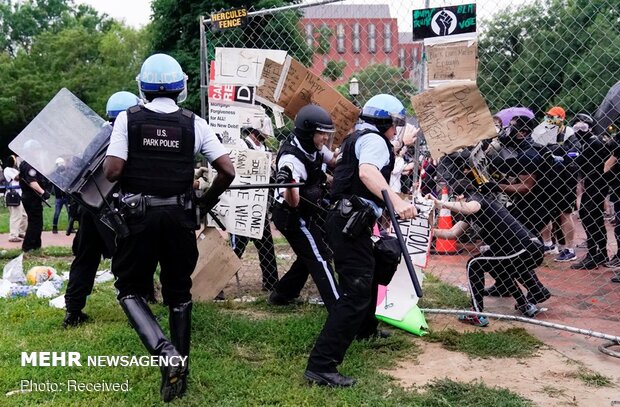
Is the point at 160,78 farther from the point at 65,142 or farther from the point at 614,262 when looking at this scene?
the point at 614,262

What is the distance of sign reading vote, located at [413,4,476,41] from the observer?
5.08m

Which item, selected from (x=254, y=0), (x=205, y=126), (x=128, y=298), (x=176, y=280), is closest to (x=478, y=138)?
(x=205, y=126)

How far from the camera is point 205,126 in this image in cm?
407

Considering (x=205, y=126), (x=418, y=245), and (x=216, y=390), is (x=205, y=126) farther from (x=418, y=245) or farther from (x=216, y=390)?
(x=418, y=245)

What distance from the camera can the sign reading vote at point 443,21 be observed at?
16.7 ft

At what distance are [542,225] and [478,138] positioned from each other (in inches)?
121

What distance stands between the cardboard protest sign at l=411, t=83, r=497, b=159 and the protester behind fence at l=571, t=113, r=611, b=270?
124 inches

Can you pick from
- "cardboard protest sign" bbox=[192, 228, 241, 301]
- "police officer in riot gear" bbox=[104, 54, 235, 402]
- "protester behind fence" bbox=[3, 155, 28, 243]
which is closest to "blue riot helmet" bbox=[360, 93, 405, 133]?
"police officer in riot gear" bbox=[104, 54, 235, 402]

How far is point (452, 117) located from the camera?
206 inches

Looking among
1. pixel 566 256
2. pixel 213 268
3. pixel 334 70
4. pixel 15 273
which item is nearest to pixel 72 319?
pixel 213 268

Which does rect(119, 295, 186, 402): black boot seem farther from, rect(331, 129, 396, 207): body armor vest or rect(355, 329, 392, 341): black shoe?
rect(355, 329, 392, 341): black shoe

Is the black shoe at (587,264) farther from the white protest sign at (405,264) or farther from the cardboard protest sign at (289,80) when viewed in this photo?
the cardboard protest sign at (289,80)

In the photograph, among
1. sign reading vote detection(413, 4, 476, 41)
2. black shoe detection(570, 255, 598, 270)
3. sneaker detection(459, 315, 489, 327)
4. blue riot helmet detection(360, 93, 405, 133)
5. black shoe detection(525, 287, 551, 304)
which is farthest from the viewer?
black shoe detection(570, 255, 598, 270)

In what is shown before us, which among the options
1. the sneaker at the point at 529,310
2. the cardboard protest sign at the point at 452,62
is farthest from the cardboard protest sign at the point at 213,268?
the sneaker at the point at 529,310
